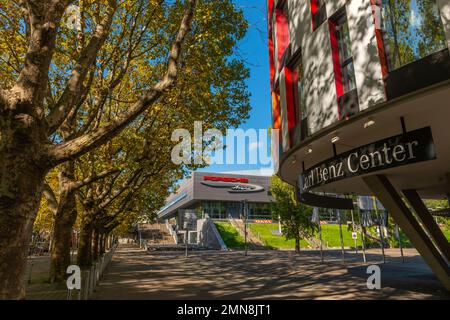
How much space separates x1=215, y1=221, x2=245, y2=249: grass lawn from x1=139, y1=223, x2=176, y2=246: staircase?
12.5m

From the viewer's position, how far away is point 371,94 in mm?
7965

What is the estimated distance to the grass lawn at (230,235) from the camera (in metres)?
54.2

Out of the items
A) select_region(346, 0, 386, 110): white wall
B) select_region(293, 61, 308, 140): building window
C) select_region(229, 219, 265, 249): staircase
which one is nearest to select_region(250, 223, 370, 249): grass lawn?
select_region(229, 219, 265, 249): staircase

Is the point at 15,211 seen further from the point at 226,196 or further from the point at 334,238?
the point at 226,196

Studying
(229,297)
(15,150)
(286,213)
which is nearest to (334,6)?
(15,150)

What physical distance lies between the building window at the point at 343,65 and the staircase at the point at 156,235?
204ft

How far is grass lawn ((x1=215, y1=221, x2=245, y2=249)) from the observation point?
5425 centimetres

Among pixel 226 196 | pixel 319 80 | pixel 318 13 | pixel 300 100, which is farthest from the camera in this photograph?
pixel 226 196

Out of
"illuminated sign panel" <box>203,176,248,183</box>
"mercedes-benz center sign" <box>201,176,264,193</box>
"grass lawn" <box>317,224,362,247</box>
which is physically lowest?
"grass lawn" <box>317,224,362,247</box>

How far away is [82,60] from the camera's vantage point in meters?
6.76

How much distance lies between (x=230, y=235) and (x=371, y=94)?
52.0m

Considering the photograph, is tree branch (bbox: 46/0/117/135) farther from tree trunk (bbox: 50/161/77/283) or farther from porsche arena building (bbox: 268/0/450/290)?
tree trunk (bbox: 50/161/77/283)

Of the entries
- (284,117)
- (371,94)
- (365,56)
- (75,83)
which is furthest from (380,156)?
(75,83)

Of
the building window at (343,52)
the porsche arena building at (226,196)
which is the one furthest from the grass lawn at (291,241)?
the building window at (343,52)
